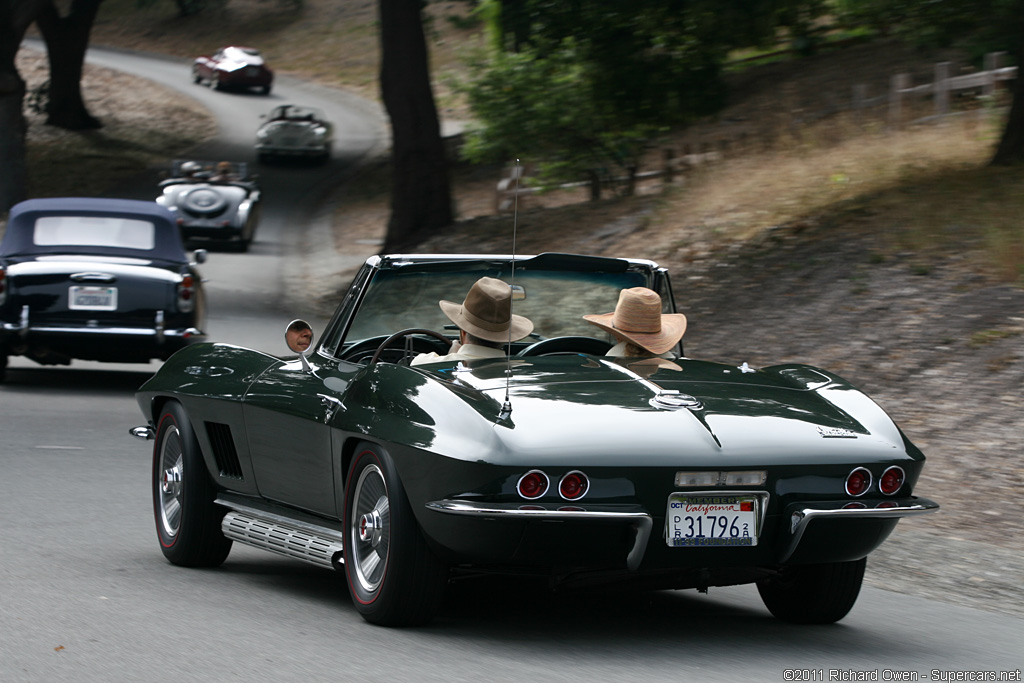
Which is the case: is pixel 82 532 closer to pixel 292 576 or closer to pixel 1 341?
pixel 292 576

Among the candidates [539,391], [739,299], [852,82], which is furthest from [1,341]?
[852,82]

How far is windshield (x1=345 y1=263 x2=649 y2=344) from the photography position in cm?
638

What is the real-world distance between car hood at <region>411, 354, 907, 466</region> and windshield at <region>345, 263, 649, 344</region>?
0.73 m

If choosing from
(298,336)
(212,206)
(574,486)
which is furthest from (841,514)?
(212,206)

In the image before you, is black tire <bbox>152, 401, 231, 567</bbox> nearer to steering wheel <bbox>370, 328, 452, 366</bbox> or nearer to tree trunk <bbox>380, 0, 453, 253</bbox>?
steering wheel <bbox>370, 328, 452, 366</bbox>

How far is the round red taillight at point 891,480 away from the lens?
16.7 ft

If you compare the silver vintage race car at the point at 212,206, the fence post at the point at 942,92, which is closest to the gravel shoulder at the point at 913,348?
the fence post at the point at 942,92

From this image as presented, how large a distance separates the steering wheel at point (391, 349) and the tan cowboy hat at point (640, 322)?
731 mm

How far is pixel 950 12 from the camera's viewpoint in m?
16.8

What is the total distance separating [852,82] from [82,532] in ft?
93.4

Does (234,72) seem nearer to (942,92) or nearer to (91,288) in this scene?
(942,92)

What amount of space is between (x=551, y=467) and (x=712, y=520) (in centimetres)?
61

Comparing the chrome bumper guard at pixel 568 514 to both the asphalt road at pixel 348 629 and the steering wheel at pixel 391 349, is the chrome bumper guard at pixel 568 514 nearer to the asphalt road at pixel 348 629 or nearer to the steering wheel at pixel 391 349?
the asphalt road at pixel 348 629

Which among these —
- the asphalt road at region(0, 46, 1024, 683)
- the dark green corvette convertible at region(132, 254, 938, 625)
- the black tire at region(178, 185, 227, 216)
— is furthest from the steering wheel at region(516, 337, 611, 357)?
the black tire at region(178, 185, 227, 216)
